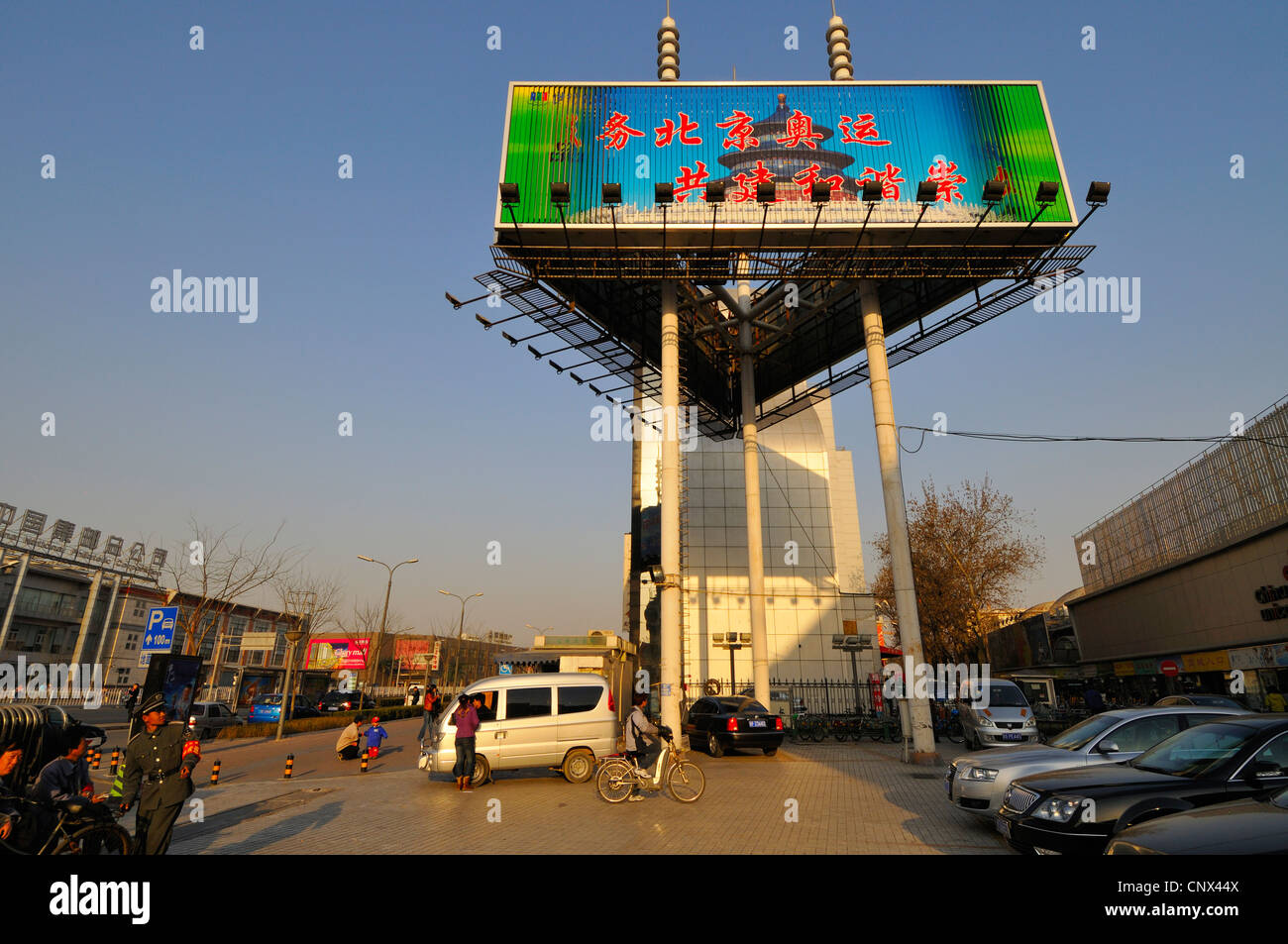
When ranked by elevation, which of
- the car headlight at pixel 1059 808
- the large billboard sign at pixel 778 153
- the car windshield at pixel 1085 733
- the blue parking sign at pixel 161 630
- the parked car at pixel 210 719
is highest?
the large billboard sign at pixel 778 153

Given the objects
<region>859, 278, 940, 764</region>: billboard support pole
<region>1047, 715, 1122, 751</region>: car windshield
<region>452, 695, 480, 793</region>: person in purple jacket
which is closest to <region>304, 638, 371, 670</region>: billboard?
<region>452, 695, 480, 793</region>: person in purple jacket

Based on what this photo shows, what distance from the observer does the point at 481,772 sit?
13844mm

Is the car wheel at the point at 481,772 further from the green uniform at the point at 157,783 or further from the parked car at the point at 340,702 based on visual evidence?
the parked car at the point at 340,702

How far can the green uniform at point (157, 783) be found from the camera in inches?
265

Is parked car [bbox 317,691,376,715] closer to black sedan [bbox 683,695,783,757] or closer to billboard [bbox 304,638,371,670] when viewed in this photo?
billboard [bbox 304,638,371,670]

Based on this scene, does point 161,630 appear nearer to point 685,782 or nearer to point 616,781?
point 616,781

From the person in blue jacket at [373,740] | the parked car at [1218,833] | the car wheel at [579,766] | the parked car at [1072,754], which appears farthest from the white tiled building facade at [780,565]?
the parked car at [1218,833]

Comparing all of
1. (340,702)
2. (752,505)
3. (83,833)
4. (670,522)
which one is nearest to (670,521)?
(670,522)

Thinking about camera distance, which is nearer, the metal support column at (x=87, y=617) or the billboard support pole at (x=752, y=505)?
the billboard support pole at (x=752, y=505)

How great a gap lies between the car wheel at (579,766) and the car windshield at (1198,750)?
10.3 meters

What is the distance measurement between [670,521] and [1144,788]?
50.8 feet

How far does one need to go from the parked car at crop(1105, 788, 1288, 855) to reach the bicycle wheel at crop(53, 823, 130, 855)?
9186 mm

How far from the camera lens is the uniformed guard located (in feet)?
22.1
